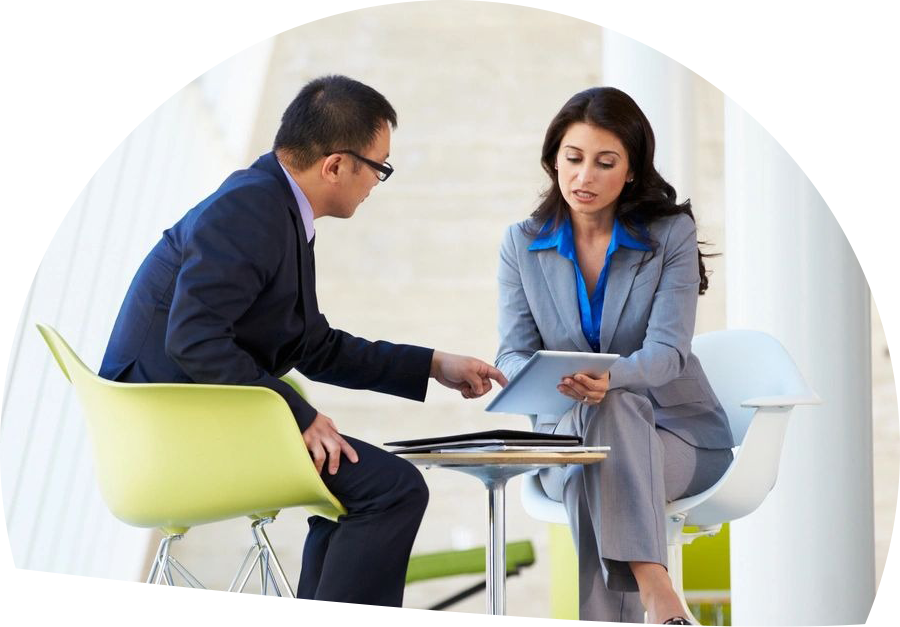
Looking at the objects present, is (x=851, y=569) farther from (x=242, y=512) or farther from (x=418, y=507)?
(x=242, y=512)

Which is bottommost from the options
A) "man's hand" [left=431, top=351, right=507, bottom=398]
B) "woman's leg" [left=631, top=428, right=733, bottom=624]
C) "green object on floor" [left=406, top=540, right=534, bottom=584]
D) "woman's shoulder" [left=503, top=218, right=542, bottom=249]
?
"green object on floor" [left=406, top=540, right=534, bottom=584]

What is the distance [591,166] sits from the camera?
263 cm

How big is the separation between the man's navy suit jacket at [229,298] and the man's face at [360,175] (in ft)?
0.37

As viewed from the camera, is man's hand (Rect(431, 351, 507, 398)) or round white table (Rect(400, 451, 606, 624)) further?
man's hand (Rect(431, 351, 507, 398))

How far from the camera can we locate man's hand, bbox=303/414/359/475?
7.08 feet

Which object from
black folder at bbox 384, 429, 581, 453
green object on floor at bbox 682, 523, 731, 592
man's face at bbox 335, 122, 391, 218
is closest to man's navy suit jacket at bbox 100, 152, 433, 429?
man's face at bbox 335, 122, 391, 218

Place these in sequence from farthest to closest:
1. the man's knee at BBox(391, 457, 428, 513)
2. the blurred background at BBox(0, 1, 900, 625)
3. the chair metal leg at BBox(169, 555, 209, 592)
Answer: the blurred background at BBox(0, 1, 900, 625) → the chair metal leg at BBox(169, 555, 209, 592) → the man's knee at BBox(391, 457, 428, 513)

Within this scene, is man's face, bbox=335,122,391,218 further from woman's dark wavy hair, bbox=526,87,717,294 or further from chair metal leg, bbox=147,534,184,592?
chair metal leg, bbox=147,534,184,592

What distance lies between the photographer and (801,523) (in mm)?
3379

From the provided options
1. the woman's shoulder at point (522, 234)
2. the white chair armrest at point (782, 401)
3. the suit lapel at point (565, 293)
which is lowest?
the white chair armrest at point (782, 401)

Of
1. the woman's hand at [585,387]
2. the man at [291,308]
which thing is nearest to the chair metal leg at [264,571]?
the man at [291,308]

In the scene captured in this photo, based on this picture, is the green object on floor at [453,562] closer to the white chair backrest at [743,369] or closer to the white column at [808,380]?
the white column at [808,380]

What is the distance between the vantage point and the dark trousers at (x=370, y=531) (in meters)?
2.19

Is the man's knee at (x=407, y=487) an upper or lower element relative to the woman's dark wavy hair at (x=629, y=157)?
lower
